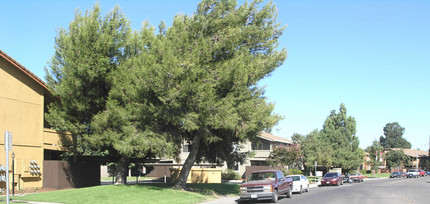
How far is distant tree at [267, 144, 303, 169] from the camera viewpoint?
47.2m

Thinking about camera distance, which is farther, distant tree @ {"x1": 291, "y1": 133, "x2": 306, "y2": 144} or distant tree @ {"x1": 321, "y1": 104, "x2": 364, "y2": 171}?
distant tree @ {"x1": 321, "y1": 104, "x2": 364, "y2": 171}

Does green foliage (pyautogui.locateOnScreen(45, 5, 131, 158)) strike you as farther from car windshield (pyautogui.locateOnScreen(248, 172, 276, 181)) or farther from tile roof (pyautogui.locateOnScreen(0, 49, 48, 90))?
car windshield (pyautogui.locateOnScreen(248, 172, 276, 181))

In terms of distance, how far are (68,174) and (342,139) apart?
44342 mm

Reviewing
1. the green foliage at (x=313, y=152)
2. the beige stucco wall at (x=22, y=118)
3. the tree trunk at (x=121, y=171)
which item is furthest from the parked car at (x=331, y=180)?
the beige stucco wall at (x=22, y=118)

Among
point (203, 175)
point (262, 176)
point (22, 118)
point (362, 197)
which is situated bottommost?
point (203, 175)

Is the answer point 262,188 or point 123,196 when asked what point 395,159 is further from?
point 123,196

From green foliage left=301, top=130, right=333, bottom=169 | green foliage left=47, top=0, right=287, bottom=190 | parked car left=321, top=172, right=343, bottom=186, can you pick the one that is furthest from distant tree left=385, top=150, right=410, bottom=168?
green foliage left=47, top=0, right=287, bottom=190

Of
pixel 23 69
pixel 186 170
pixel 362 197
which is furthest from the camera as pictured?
pixel 23 69

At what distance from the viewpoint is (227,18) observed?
2312cm

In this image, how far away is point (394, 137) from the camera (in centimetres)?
18762

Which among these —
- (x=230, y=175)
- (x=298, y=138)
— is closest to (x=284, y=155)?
(x=298, y=138)

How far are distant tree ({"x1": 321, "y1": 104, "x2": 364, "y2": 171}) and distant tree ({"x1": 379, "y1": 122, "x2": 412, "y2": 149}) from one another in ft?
Answer: 430

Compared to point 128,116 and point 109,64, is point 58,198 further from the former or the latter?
point 109,64

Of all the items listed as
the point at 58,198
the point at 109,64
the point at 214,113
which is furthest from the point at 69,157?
the point at 214,113
